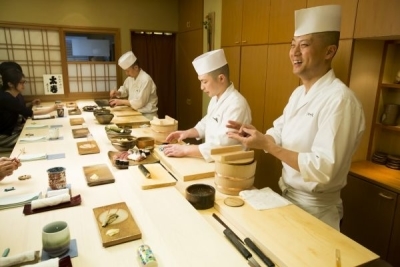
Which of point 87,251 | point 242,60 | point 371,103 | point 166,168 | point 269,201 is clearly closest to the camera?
point 87,251

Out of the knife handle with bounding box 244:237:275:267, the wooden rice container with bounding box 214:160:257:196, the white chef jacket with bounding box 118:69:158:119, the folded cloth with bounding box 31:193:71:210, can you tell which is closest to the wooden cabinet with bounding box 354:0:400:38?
the wooden rice container with bounding box 214:160:257:196

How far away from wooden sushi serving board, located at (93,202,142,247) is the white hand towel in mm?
242

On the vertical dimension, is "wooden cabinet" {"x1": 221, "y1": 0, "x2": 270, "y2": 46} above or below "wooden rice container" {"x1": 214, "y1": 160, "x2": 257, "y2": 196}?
above

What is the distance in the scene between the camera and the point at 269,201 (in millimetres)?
1430

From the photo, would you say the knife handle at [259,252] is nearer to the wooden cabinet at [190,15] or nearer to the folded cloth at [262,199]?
the folded cloth at [262,199]

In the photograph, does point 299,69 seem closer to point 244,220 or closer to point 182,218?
point 244,220

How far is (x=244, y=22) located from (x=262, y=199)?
2.76 m

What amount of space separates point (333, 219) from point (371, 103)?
1400 millimetres

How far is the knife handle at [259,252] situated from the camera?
1.03 meters

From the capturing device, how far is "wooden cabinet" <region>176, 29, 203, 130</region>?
512cm

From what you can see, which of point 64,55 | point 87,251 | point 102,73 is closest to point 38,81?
point 64,55

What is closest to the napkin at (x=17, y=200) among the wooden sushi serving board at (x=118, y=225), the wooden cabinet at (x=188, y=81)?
the wooden sushi serving board at (x=118, y=225)

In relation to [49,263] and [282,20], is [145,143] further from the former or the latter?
[282,20]

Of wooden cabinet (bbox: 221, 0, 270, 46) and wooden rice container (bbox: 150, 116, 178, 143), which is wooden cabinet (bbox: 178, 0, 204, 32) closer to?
wooden cabinet (bbox: 221, 0, 270, 46)
